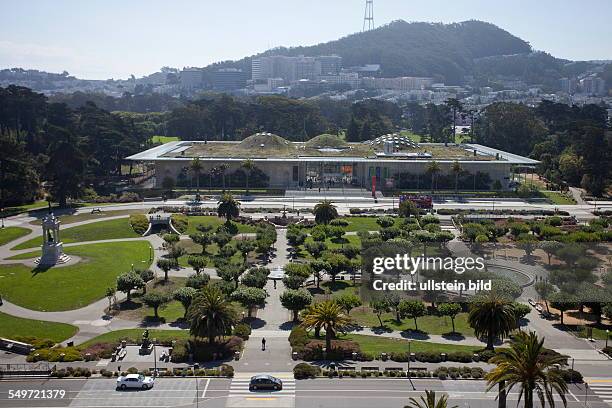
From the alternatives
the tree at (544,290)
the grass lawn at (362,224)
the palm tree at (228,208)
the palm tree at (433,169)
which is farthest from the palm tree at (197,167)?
the tree at (544,290)

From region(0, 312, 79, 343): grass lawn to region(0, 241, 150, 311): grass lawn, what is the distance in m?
2.94

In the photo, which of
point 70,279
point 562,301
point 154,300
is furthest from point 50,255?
point 562,301

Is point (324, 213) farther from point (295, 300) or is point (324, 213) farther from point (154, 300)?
point (154, 300)

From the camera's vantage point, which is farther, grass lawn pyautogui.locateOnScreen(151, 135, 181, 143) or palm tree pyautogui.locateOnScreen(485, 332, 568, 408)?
grass lawn pyautogui.locateOnScreen(151, 135, 181, 143)

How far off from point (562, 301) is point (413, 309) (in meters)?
11.8

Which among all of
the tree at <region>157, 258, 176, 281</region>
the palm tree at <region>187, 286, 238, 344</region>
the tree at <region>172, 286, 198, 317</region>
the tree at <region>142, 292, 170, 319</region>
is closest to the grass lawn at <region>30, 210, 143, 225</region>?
the tree at <region>157, 258, 176, 281</region>

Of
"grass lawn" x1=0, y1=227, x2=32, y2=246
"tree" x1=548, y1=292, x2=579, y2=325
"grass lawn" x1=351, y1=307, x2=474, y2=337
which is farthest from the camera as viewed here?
"grass lawn" x1=0, y1=227, x2=32, y2=246

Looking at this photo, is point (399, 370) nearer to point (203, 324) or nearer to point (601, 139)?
point (203, 324)

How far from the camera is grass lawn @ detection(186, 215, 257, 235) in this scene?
8150 centimetres

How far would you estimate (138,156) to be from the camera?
371 ft

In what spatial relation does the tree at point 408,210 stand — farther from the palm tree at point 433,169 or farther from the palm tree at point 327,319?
the palm tree at point 327,319

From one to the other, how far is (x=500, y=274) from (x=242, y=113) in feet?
405

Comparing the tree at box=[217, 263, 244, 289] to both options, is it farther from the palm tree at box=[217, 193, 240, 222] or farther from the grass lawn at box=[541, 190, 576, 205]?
the grass lawn at box=[541, 190, 576, 205]

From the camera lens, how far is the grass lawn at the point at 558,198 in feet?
329
